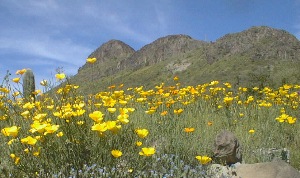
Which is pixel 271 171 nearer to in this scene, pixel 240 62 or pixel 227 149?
pixel 227 149

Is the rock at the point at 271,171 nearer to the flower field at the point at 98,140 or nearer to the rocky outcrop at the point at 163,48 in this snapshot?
the flower field at the point at 98,140

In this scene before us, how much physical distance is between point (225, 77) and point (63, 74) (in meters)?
46.6

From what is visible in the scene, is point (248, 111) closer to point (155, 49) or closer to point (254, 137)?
point (254, 137)

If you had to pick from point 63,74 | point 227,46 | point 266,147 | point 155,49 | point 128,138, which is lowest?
point 266,147

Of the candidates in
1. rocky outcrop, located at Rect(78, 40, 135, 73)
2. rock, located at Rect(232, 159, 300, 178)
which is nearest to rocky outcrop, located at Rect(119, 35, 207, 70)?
rocky outcrop, located at Rect(78, 40, 135, 73)

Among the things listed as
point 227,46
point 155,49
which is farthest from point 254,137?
point 155,49

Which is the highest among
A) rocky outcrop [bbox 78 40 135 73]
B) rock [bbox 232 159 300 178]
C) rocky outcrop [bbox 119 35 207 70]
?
rocky outcrop [bbox 78 40 135 73]

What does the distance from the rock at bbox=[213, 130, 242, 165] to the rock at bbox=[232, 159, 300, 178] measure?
2.07ft

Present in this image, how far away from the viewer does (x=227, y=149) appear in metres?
5.03

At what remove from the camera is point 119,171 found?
3.51 meters

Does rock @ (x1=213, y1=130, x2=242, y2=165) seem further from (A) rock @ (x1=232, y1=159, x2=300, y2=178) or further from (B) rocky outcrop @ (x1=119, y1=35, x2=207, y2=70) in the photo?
(B) rocky outcrop @ (x1=119, y1=35, x2=207, y2=70)

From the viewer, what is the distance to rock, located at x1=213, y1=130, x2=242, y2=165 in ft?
16.5

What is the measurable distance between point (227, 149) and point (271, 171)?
3.19 ft

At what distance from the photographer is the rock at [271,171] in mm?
4030
